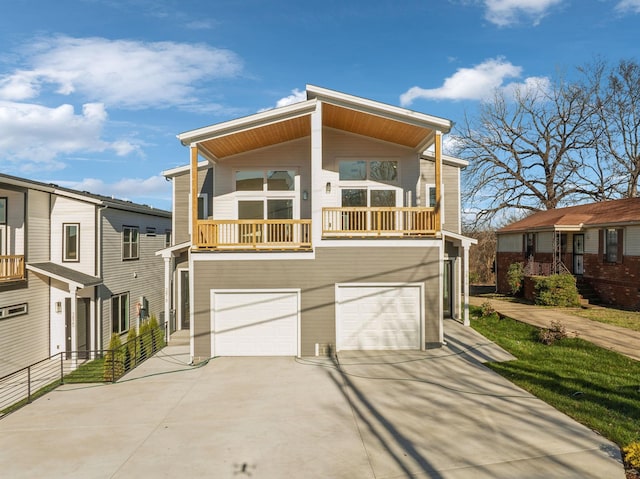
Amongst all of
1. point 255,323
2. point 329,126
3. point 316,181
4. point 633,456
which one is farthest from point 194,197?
point 633,456

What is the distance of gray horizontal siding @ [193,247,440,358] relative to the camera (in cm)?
1138

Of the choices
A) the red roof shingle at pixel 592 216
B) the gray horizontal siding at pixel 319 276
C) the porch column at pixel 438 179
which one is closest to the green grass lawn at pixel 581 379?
the gray horizontal siding at pixel 319 276

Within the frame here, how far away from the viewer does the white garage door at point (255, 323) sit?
11430mm

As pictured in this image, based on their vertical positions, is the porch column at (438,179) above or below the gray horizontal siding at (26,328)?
above

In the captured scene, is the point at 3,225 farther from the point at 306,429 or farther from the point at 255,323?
the point at 306,429

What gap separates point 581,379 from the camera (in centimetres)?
871

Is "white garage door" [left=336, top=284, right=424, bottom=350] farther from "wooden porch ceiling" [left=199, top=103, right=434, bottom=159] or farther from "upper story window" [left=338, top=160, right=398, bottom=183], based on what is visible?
"wooden porch ceiling" [left=199, top=103, right=434, bottom=159]

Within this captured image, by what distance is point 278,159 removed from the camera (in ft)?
46.0

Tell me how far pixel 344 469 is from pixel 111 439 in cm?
380

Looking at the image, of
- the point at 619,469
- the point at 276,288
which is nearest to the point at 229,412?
the point at 276,288

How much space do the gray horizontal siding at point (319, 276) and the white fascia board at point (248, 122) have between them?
324 centimetres

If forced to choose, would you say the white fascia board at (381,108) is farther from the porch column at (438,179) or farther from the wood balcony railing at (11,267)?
the wood balcony railing at (11,267)

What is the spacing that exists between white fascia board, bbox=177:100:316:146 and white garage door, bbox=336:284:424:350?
4.96 meters

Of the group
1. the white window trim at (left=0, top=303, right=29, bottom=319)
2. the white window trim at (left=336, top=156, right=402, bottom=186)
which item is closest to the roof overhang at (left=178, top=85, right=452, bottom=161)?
the white window trim at (left=336, top=156, right=402, bottom=186)
